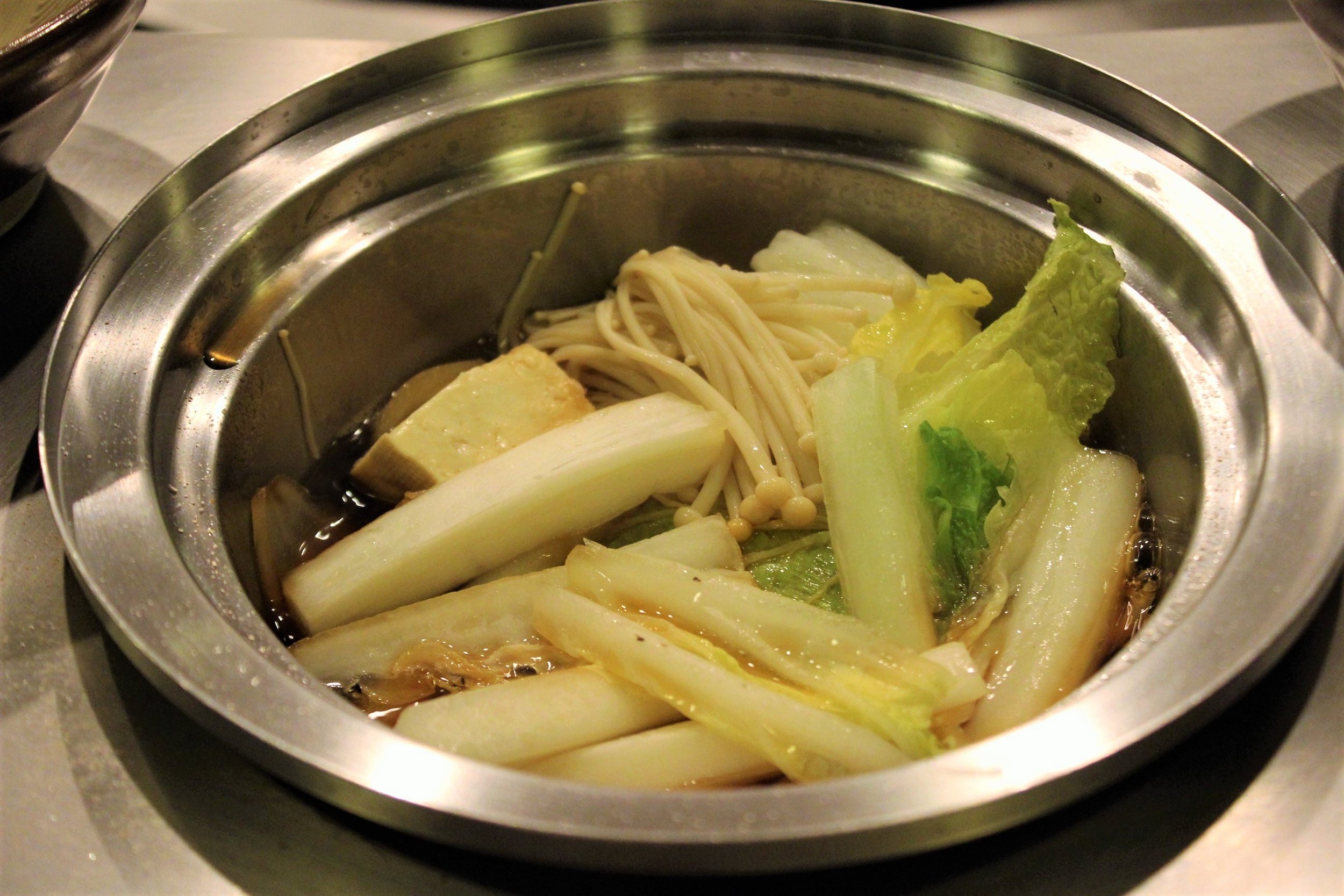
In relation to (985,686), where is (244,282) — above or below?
above

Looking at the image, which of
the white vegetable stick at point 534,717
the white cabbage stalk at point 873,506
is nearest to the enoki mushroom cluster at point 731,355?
the white cabbage stalk at point 873,506

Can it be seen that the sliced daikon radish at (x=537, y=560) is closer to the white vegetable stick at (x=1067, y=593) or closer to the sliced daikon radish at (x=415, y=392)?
the sliced daikon radish at (x=415, y=392)

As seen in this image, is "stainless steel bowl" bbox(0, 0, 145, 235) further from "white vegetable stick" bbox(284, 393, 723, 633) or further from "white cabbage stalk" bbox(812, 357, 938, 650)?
"white cabbage stalk" bbox(812, 357, 938, 650)

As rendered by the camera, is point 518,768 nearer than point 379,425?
Yes

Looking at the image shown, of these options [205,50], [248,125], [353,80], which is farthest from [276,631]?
[205,50]

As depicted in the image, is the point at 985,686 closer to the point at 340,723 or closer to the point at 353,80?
→ the point at 340,723
